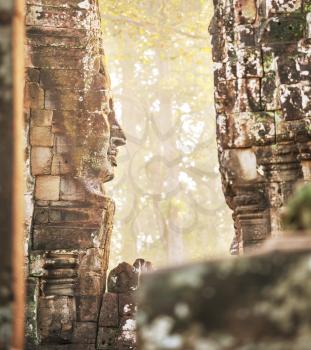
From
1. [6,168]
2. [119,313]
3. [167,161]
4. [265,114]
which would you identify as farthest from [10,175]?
[167,161]

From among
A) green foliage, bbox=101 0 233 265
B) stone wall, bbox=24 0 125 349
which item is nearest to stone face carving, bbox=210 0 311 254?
stone wall, bbox=24 0 125 349

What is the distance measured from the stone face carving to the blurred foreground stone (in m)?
6.39

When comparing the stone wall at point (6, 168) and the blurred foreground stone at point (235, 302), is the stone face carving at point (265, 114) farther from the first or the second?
the blurred foreground stone at point (235, 302)

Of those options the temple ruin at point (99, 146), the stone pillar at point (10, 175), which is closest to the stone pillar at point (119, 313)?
the temple ruin at point (99, 146)

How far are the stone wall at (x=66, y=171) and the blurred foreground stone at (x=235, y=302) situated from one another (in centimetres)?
847

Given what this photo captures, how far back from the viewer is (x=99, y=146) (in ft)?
37.7

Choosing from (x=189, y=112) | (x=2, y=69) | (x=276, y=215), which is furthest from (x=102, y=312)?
(x=189, y=112)

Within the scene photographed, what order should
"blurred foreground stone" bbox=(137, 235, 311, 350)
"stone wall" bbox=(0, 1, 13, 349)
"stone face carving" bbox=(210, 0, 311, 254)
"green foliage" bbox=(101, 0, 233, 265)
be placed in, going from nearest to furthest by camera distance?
"blurred foreground stone" bbox=(137, 235, 311, 350), "stone wall" bbox=(0, 1, 13, 349), "stone face carving" bbox=(210, 0, 311, 254), "green foliage" bbox=(101, 0, 233, 265)

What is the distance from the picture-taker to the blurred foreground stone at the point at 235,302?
2.27m

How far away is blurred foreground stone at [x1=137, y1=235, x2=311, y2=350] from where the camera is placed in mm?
2271

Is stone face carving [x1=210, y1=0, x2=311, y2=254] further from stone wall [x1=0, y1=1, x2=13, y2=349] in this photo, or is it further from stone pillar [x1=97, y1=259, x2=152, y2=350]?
stone wall [x1=0, y1=1, x2=13, y2=349]

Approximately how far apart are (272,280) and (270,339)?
0.14 m

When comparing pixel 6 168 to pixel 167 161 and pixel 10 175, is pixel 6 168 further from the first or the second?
pixel 167 161

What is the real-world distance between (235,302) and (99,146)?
9.24 meters
